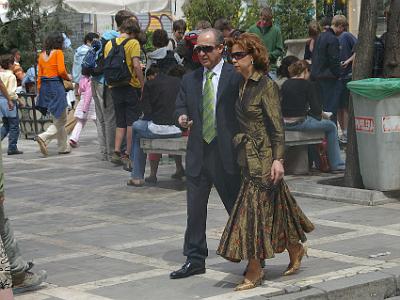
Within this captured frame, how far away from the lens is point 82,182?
1336cm

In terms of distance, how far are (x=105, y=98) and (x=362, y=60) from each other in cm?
444

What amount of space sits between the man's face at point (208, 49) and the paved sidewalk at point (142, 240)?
1.61m

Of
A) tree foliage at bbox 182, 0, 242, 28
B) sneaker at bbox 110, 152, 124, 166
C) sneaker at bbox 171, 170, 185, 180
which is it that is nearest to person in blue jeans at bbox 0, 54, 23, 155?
sneaker at bbox 110, 152, 124, 166

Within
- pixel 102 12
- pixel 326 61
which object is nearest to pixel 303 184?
pixel 326 61

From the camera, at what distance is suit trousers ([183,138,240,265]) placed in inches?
301

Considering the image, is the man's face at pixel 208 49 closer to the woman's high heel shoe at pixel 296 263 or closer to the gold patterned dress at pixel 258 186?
the gold patterned dress at pixel 258 186

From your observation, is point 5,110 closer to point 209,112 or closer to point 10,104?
point 10,104

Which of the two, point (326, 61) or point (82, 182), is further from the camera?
point (326, 61)

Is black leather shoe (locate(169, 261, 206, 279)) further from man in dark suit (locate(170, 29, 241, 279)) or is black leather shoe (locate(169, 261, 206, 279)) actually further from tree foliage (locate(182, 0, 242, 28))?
tree foliage (locate(182, 0, 242, 28))

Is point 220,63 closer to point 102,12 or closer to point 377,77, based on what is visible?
point 377,77

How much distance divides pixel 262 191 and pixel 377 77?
4702mm

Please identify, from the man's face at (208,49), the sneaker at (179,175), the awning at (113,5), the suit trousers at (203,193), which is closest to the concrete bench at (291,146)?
the sneaker at (179,175)

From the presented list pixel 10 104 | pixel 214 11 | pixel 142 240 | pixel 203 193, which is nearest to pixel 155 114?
pixel 142 240

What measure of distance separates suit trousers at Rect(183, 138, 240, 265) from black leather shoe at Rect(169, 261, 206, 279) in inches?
1.3
